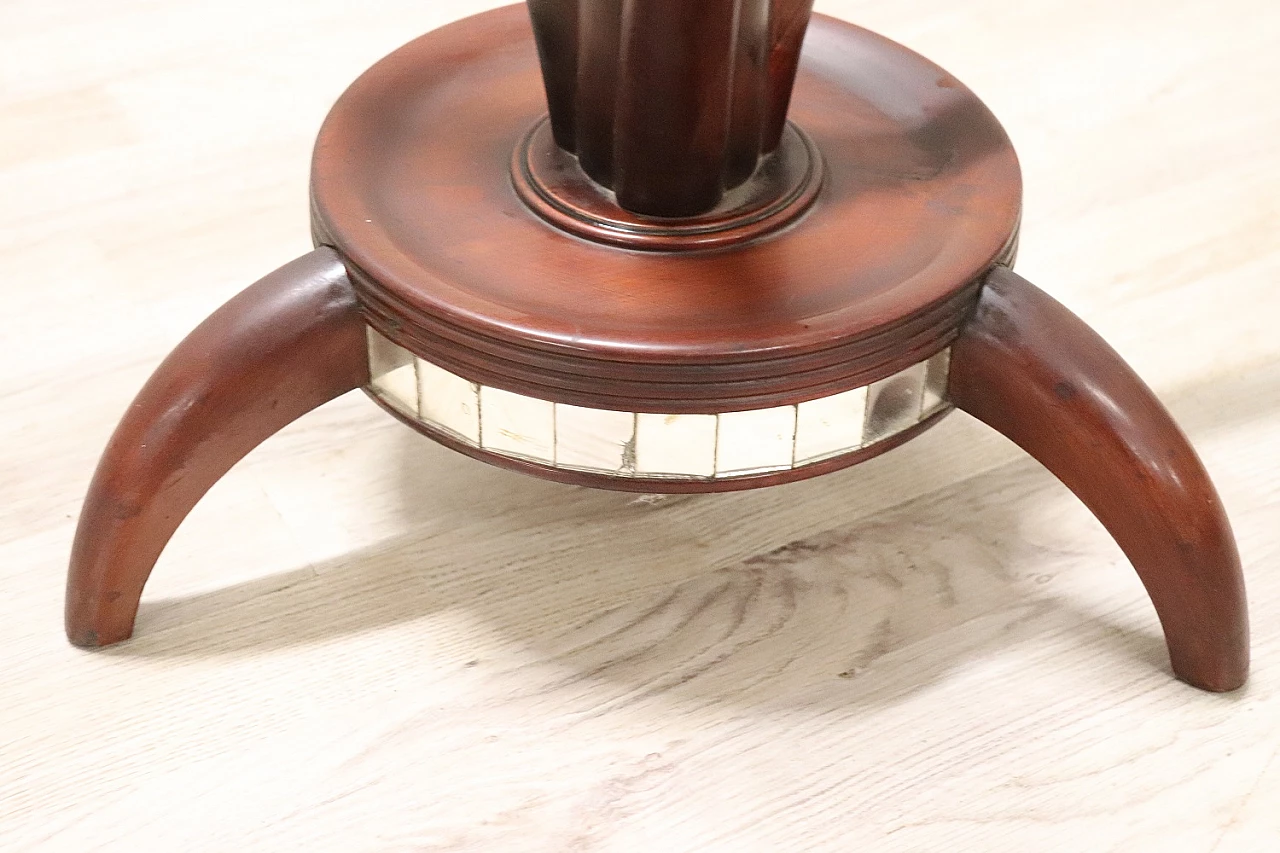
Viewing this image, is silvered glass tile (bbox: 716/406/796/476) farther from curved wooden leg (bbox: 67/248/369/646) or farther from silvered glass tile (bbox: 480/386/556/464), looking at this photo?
curved wooden leg (bbox: 67/248/369/646)

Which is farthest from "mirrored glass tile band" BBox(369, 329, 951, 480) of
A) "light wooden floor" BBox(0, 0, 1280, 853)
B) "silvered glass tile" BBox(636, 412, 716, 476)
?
"light wooden floor" BBox(0, 0, 1280, 853)

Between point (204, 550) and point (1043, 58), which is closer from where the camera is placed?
point (204, 550)

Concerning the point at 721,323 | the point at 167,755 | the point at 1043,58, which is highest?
the point at 721,323

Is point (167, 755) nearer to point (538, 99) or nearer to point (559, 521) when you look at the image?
point (559, 521)

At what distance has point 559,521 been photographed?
39.4 inches

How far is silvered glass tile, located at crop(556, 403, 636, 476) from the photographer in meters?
0.81

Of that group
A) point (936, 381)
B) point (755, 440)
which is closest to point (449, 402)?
point (755, 440)

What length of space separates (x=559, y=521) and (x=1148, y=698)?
1.22 feet

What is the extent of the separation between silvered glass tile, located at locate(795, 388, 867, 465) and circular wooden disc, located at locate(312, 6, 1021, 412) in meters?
0.01

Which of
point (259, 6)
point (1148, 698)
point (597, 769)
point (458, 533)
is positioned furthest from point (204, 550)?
point (259, 6)

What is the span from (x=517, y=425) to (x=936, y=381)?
0.78 feet

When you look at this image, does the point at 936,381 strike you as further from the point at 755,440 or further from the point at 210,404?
the point at 210,404

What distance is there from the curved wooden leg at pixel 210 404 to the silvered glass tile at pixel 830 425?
0.25m

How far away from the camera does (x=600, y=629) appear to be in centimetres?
93
